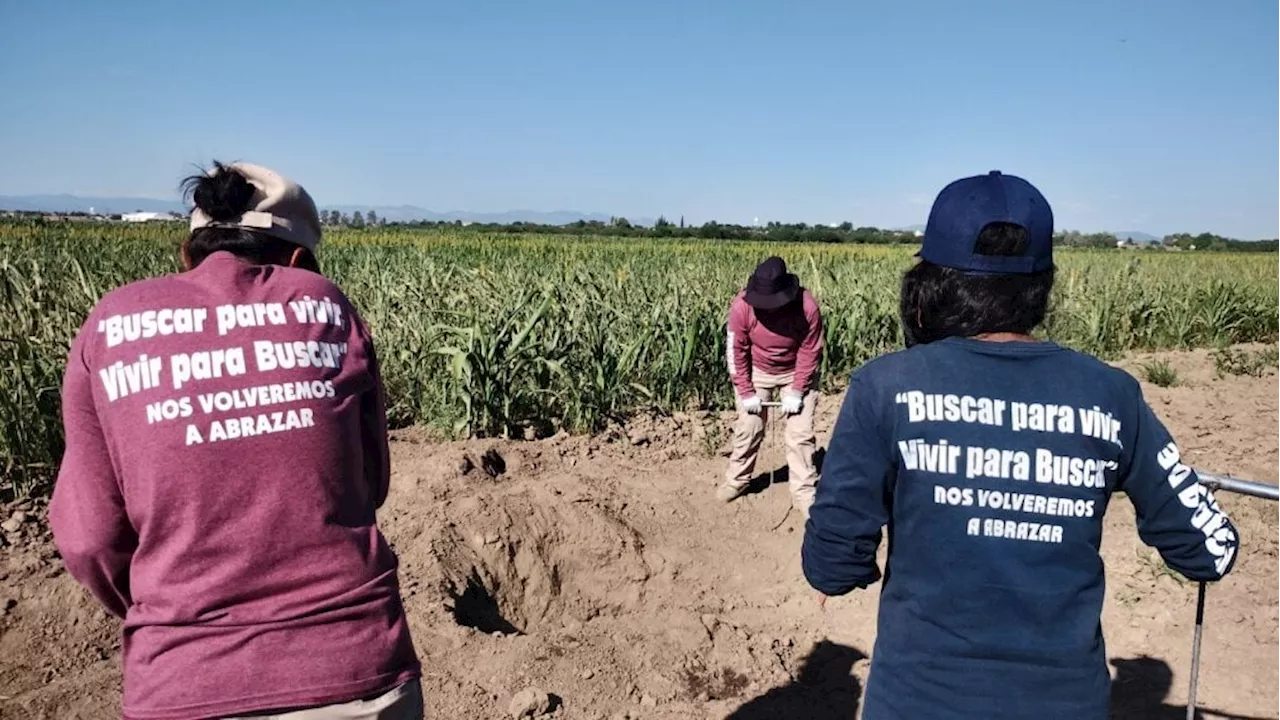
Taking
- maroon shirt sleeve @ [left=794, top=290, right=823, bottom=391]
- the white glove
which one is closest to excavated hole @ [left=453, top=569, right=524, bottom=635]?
the white glove

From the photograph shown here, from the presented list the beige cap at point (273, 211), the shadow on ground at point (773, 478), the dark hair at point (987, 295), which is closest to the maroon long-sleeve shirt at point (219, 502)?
the beige cap at point (273, 211)

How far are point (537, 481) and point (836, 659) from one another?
224 cm

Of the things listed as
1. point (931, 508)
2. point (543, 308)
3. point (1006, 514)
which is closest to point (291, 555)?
point (931, 508)

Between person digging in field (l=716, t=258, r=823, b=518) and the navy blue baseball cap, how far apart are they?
387cm

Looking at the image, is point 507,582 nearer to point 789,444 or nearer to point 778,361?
point 789,444

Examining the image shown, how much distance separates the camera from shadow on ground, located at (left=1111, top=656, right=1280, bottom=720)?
3.98 metres

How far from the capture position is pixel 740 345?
6.02 m

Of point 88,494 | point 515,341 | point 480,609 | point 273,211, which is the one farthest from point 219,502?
point 515,341

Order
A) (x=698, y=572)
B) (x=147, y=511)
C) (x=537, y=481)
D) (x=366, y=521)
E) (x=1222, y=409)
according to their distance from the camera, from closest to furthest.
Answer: (x=147, y=511), (x=366, y=521), (x=698, y=572), (x=537, y=481), (x=1222, y=409)

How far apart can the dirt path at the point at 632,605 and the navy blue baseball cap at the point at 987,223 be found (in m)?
2.89

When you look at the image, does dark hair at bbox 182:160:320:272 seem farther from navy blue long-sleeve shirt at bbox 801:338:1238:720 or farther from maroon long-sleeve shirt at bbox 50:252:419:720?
navy blue long-sleeve shirt at bbox 801:338:1238:720

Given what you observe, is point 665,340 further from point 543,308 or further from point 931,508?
point 931,508

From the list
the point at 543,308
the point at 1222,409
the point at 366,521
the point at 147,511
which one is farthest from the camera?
the point at 1222,409

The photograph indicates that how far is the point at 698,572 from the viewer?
5.57 metres
